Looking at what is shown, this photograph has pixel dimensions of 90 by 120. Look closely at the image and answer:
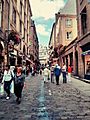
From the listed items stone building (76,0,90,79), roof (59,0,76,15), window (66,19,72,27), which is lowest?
stone building (76,0,90,79)

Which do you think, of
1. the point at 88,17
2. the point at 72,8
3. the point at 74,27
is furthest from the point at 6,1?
the point at 72,8

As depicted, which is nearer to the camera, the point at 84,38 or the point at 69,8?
the point at 84,38

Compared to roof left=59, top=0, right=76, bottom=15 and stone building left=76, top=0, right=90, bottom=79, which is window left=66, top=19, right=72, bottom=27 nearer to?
roof left=59, top=0, right=76, bottom=15

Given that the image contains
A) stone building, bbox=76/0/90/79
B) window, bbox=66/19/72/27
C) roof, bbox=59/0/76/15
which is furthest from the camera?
roof, bbox=59/0/76/15

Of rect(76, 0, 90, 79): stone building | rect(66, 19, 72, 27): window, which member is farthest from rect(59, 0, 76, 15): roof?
rect(76, 0, 90, 79): stone building

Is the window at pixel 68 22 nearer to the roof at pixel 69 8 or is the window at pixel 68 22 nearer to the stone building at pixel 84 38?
the roof at pixel 69 8

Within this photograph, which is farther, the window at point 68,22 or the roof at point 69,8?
the roof at point 69,8

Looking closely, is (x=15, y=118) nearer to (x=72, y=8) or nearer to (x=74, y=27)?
(x=74, y=27)

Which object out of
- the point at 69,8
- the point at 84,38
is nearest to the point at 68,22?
the point at 69,8

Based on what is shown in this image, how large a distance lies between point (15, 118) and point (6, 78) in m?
4.56

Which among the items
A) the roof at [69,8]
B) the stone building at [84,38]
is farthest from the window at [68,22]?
the stone building at [84,38]

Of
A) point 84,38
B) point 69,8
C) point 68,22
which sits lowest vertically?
point 84,38

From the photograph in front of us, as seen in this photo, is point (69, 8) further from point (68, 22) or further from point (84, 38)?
point (84, 38)

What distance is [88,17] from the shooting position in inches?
924
